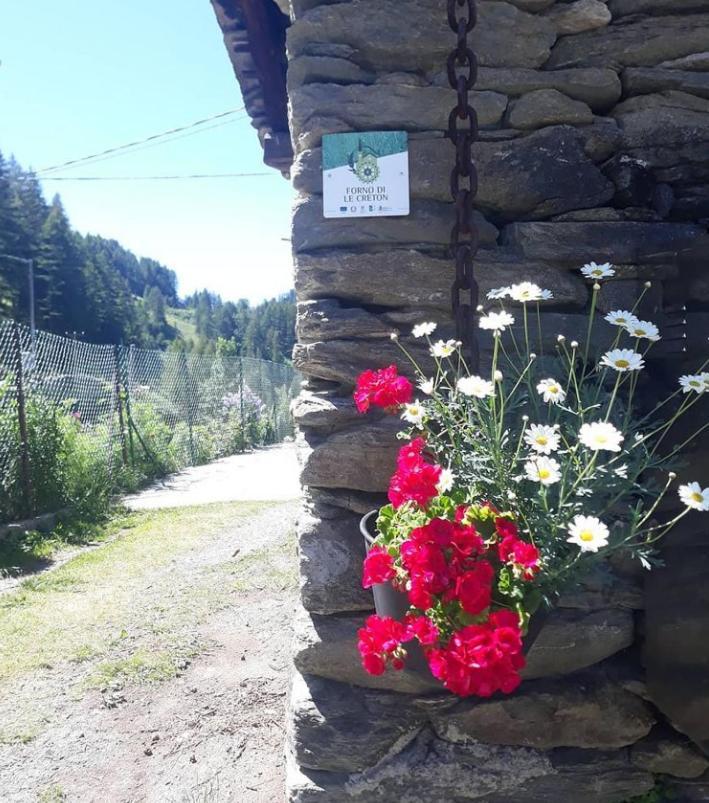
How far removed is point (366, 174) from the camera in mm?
2109

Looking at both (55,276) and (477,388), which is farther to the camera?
(55,276)

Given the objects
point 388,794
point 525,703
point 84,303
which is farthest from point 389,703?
point 84,303

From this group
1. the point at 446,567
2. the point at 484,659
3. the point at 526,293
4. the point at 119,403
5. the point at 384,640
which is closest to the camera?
the point at 484,659

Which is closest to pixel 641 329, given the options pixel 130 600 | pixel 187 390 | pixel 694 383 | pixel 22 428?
pixel 694 383

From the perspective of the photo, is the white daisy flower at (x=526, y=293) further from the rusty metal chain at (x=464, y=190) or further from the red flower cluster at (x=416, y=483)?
the red flower cluster at (x=416, y=483)

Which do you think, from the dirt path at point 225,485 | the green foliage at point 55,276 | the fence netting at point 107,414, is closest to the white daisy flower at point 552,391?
the fence netting at point 107,414

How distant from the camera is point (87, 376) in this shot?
8828 mm

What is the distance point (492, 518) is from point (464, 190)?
951 mm

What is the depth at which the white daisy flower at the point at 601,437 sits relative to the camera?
1427 millimetres

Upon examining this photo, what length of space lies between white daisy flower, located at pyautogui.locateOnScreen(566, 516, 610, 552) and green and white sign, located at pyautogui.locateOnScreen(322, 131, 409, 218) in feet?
3.66

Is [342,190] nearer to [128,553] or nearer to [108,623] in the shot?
A: [108,623]

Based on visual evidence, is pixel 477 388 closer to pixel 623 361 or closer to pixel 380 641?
pixel 623 361

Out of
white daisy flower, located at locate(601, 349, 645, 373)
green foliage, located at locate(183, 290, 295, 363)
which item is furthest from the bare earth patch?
green foliage, located at locate(183, 290, 295, 363)

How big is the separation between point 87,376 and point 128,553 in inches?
154
